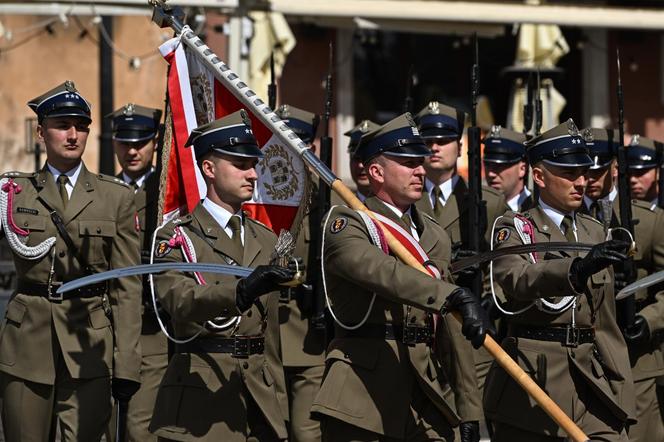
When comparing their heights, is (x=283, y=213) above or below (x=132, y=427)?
above

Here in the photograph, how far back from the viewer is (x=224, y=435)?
680 cm

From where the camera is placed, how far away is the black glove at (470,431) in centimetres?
747

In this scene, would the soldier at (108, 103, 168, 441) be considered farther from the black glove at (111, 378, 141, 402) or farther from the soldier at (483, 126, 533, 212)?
the soldier at (483, 126, 533, 212)

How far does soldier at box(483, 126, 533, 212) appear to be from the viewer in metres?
10.6

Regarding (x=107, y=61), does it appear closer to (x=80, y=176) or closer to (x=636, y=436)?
(x=80, y=176)

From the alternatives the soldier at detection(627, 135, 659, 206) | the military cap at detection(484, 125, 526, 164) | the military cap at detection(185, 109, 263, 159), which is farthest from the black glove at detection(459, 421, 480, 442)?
the military cap at detection(484, 125, 526, 164)

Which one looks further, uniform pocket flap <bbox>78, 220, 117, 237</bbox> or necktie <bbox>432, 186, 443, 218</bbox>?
necktie <bbox>432, 186, 443, 218</bbox>

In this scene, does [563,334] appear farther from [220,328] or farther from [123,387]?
[123,387]

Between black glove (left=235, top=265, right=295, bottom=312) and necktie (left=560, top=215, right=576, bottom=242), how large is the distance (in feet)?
6.18

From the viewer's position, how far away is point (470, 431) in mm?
7520

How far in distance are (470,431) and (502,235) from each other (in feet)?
3.15

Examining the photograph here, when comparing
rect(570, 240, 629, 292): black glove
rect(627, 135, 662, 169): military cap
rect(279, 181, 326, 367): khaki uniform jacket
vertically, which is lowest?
rect(279, 181, 326, 367): khaki uniform jacket

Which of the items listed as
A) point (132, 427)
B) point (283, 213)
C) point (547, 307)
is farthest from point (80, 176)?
point (547, 307)

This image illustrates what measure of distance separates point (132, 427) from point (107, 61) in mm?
6064
